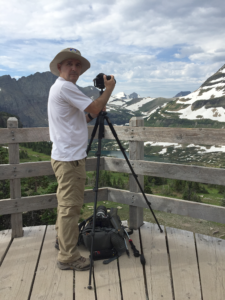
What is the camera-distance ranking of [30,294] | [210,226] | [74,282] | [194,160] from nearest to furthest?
[30,294] < [74,282] < [210,226] < [194,160]

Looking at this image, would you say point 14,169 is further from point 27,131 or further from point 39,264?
point 39,264

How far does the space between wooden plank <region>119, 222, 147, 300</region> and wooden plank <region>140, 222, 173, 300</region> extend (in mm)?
91

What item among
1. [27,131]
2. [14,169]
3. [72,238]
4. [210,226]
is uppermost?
[27,131]

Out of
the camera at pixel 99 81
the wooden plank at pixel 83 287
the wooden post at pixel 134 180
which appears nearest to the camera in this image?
the wooden plank at pixel 83 287

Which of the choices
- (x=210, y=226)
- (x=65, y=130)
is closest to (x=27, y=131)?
(x=65, y=130)

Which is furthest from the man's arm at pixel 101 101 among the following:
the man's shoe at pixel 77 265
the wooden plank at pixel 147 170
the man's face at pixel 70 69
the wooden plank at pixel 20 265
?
the wooden plank at pixel 20 265

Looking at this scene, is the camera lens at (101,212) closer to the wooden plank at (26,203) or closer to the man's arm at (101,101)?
the wooden plank at (26,203)

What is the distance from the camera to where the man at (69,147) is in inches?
137

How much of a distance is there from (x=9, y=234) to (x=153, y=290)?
8.72 ft

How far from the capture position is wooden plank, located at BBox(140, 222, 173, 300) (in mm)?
3248

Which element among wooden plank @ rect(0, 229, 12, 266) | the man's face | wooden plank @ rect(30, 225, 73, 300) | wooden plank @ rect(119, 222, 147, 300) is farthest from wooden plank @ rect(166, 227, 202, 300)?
the man's face

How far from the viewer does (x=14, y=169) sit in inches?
177

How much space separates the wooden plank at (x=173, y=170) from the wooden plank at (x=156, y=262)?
1.02 meters

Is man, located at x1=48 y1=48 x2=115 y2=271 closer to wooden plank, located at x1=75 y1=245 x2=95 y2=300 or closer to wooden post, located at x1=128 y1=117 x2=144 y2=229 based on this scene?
wooden plank, located at x1=75 y1=245 x2=95 y2=300
